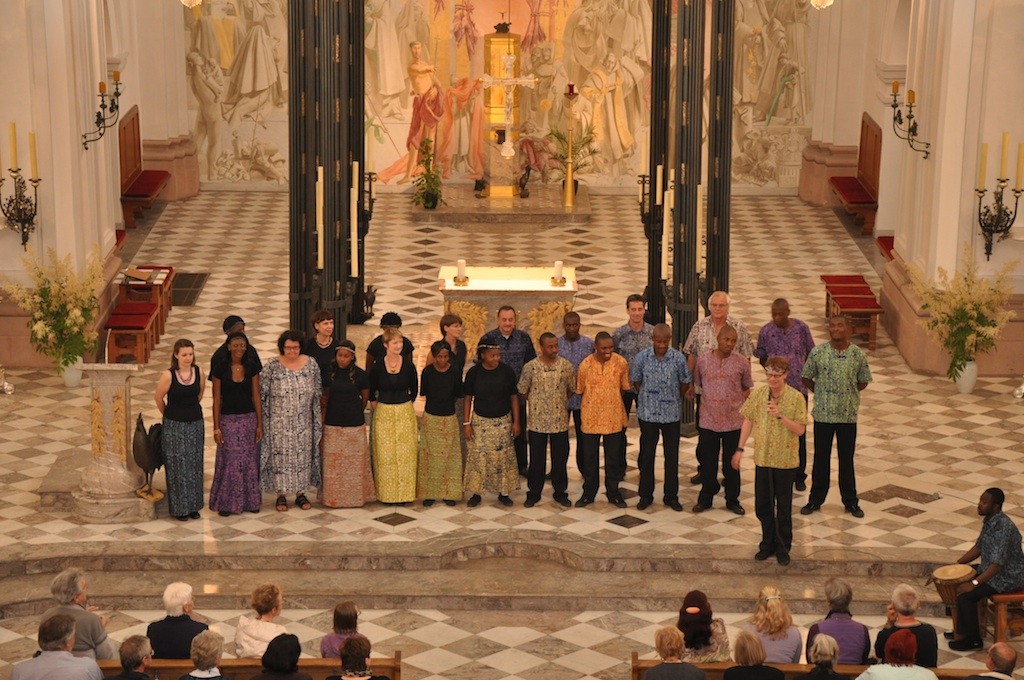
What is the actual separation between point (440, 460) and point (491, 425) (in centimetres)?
51

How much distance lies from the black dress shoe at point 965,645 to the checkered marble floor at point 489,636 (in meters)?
0.05

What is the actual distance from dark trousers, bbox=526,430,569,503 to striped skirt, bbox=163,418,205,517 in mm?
2474

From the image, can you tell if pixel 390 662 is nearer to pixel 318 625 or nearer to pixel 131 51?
pixel 318 625

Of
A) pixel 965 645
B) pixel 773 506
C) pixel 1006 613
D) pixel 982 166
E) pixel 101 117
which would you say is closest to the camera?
pixel 1006 613

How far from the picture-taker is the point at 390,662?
10211mm

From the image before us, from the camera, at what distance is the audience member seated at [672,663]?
374 inches

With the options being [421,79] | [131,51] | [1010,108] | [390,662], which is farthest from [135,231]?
[390,662]

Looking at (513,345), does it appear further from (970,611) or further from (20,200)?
(20,200)

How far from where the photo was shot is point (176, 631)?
33.8 feet

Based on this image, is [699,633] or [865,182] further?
[865,182]

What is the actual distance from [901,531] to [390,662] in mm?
5261

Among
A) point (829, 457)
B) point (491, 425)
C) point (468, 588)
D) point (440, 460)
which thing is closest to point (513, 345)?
point (491, 425)

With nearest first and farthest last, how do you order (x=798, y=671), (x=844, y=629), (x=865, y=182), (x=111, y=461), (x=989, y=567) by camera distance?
(x=798, y=671)
(x=844, y=629)
(x=989, y=567)
(x=111, y=461)
(x=865, y=182)

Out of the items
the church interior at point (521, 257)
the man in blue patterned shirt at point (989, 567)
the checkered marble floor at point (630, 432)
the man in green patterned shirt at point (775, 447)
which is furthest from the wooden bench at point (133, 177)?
the man in blue patterned shirt at point (989, 567)
